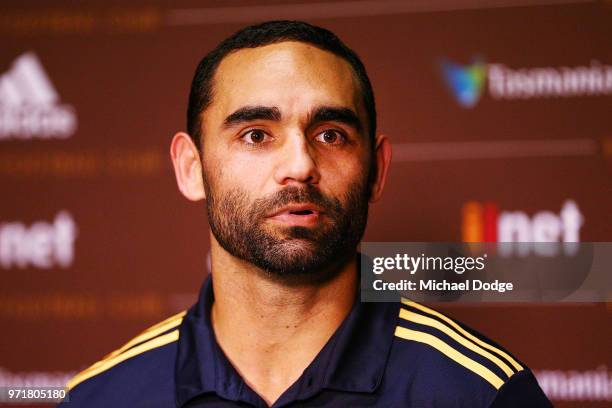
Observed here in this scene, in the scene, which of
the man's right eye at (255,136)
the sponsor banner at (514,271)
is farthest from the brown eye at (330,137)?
the sponsor banner at (514,271)

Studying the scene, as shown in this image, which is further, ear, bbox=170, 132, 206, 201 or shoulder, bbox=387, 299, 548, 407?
ear, bbox=170, 132, 206, 201

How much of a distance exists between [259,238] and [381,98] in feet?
2.85

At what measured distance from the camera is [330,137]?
1453 mm

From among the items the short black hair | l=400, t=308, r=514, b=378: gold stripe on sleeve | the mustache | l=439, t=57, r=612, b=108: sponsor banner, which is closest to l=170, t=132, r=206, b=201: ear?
the short black hair

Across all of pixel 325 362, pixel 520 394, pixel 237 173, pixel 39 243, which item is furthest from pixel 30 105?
pixel 520 394

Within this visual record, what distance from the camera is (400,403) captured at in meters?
1.39

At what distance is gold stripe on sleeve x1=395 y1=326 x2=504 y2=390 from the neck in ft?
0.41

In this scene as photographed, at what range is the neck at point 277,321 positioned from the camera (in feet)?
4.77

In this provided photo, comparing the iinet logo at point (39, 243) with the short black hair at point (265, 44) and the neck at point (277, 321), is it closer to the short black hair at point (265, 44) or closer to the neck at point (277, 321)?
the short black hair at point (265, 44)

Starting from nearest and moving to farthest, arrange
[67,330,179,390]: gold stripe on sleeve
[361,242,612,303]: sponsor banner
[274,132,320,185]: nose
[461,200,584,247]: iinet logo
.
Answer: [274,132,320,185]: nose → [67,330,179,390]: gold stripe on sleeve → [361,242,612,303]: sponsor banner → [461,200,584,247]: iinet logo

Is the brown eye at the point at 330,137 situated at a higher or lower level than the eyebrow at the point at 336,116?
lower

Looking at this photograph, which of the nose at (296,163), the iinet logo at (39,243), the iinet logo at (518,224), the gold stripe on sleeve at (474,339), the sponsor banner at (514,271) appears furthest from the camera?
the iinet logo at (39,243)

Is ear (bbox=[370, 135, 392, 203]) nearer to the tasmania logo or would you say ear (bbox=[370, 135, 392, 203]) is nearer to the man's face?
the man's face

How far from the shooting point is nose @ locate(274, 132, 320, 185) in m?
1.36
